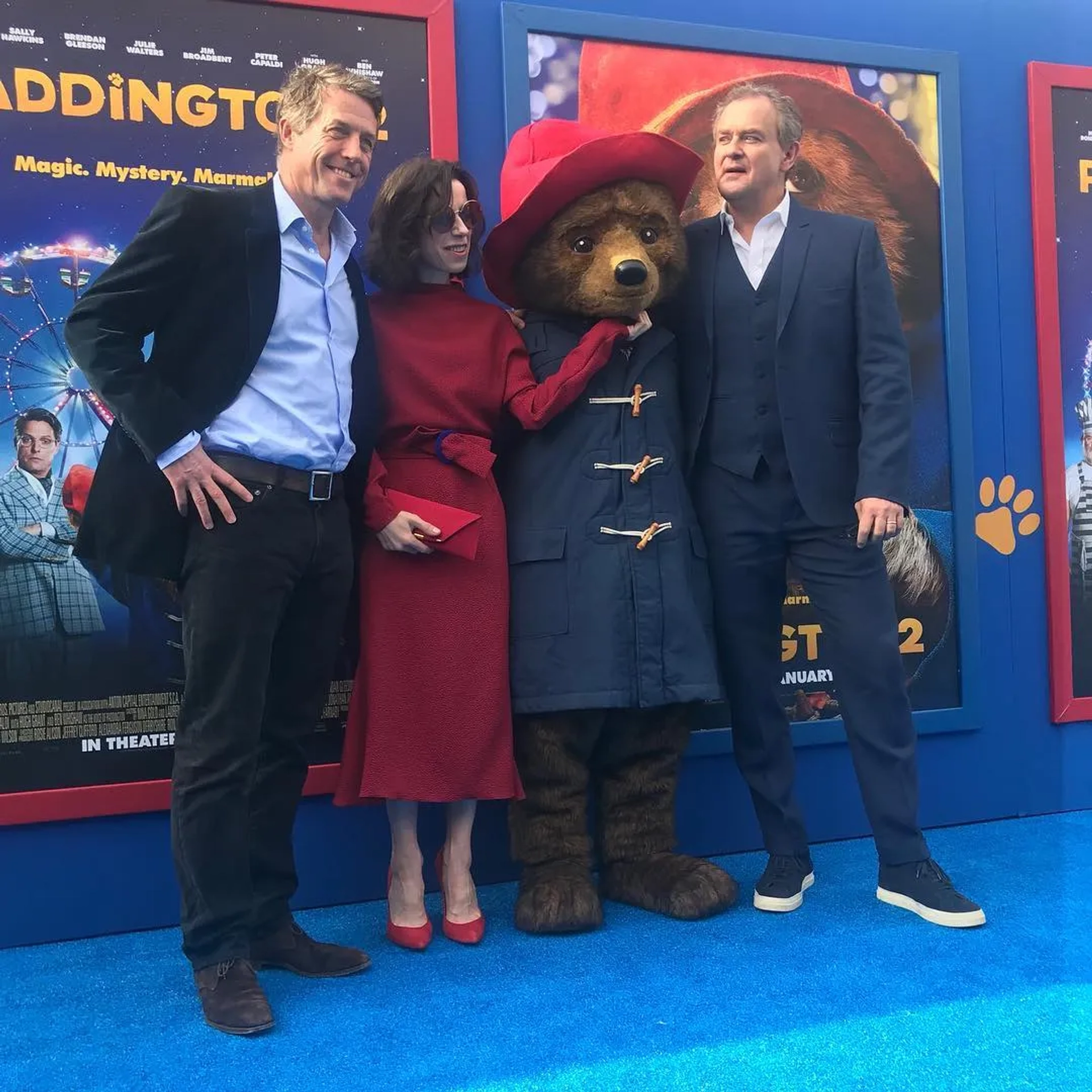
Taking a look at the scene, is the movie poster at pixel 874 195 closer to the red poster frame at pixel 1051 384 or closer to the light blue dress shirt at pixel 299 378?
the red poster frame at pixel 1051 384

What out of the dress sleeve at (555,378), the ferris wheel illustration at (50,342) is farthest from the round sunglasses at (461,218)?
the ferris wheel illustration at (50,342)

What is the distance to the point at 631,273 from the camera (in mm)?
2316

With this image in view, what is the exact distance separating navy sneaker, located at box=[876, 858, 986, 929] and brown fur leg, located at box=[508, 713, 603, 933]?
646 mm

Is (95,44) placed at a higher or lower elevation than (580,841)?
higher

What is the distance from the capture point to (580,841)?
2.53 m

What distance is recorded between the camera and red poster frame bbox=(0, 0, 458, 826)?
247 cm

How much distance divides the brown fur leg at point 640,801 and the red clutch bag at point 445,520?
0.54 m

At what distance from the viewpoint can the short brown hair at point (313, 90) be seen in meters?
2.09

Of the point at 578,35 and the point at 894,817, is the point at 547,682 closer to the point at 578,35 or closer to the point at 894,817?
the point at 894,817

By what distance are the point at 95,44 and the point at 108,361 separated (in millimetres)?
1023

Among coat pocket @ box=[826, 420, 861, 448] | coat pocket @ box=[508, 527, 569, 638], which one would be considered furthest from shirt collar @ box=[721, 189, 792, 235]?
coat pocket @ box=[508, 527, 569, 638]

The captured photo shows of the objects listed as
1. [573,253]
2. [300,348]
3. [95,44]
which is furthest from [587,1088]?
[95,44]

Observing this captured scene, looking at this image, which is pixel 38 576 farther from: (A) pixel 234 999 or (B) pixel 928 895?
(B) pixel 928 895

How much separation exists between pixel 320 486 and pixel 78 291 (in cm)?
Answer: 85
